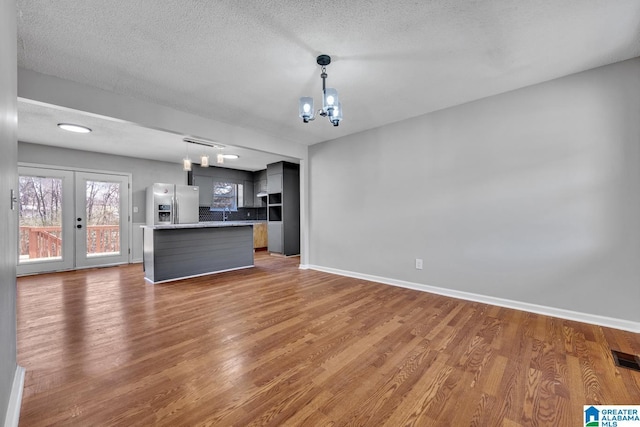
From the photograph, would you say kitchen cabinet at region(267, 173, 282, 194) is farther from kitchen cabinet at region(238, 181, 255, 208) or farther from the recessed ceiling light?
the recessed ceiling light

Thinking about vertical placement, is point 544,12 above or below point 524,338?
above

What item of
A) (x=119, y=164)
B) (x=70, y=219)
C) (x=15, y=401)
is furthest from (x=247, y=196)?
(x=15, y=401)

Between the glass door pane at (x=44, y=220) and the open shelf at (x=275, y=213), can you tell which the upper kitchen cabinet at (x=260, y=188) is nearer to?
the open shelf at (x=275, y=213)

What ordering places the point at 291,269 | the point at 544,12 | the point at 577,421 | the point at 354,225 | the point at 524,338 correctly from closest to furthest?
the point at 577,421 → the point at 544,12 → the point at 524,338 → the point at 354,225 → the point at 291,269

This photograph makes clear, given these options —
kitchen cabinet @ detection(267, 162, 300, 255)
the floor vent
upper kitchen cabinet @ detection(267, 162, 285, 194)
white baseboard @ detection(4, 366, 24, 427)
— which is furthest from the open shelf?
the floor vent

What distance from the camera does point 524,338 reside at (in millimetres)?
2244

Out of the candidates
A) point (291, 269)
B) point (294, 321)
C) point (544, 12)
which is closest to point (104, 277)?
point (291, 269)

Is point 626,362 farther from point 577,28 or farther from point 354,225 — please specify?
point 354,225

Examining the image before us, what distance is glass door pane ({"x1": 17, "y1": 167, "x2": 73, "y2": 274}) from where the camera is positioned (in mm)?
4703

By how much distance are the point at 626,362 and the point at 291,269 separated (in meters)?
4.28

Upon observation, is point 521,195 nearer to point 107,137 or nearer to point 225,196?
point 107,137

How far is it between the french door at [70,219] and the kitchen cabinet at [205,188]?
61.4 inches

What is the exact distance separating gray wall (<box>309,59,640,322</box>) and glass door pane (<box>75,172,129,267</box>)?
549cm

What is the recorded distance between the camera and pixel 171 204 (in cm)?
612
